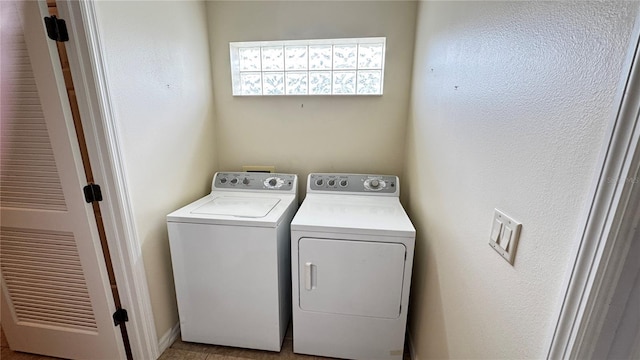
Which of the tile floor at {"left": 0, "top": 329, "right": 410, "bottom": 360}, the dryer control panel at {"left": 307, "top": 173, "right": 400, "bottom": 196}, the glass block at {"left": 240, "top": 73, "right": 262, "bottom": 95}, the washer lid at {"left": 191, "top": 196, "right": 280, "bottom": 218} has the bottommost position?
the tile floor at {"left": 0, "top": 329, "right": 410, "bottom": 360}

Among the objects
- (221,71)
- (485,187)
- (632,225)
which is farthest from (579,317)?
(221,71)

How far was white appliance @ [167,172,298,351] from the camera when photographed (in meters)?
1.45

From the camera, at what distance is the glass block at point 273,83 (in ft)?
6.88

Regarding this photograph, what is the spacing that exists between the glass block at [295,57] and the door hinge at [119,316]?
2.01 metres

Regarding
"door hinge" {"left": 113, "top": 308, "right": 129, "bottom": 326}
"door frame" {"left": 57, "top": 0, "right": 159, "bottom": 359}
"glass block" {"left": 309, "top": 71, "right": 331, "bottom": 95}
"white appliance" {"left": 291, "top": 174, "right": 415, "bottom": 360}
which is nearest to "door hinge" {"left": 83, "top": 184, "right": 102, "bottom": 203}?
"door frame" {"left": 57, "top": 0, "right": 159, "bottom": 359}

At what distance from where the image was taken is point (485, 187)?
83 cm

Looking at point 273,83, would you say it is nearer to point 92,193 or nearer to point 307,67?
point 307,67

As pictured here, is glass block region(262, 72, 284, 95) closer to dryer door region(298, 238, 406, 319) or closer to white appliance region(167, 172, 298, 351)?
white appliance region(167, 172, 298, 351)

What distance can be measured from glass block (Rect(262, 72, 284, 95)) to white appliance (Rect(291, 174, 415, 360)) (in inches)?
43.5

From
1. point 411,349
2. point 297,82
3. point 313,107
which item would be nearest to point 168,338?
point 411,349

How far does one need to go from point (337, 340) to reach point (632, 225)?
1.51m

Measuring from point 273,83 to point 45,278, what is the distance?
1933mm

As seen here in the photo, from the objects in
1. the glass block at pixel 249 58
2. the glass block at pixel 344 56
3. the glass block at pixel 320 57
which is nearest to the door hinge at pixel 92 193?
the glass block at pixel 249 58

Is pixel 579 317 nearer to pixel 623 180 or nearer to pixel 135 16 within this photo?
pixel 623 180
